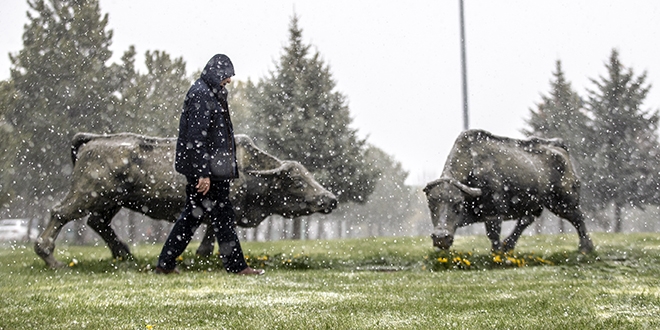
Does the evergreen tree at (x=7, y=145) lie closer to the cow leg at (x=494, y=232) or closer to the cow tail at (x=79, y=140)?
the cow tail at (x=79, y=140)

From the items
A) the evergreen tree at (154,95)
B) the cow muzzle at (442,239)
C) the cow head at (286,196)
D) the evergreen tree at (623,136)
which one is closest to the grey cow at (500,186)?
the cow muzzle at (442,239)

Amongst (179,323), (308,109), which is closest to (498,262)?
(179,323)

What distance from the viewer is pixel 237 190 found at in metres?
8.28

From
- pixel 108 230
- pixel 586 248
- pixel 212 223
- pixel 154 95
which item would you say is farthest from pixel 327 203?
pixel 154 95

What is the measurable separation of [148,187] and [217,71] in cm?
239

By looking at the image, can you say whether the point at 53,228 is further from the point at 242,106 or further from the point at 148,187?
the point at 242,106

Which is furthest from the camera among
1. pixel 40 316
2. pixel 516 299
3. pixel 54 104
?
pixel 54 104

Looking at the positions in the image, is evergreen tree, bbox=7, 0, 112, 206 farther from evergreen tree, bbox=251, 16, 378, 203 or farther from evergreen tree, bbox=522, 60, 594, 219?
evergreen tree, bbox=522, 60, 594, 219

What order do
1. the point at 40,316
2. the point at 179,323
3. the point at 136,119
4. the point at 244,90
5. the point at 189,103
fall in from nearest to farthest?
the point at 179,323 → the point at 40,316 → the point at 189,103 → the point at 136,119 → the point at 244,90

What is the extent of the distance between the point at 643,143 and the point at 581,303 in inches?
1000

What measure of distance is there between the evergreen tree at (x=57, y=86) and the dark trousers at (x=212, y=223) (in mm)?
14496

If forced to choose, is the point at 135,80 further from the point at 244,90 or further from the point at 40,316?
the point at 40,316

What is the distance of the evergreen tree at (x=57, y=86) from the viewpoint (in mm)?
19125

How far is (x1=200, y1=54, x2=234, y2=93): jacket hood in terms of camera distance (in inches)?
250
